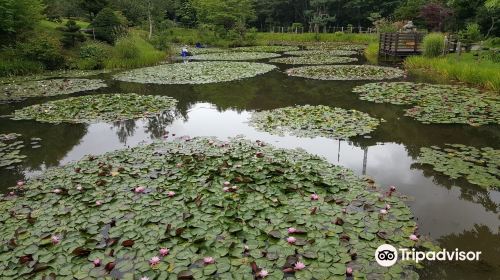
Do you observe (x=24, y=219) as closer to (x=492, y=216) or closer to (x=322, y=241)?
(x=322, y=241)

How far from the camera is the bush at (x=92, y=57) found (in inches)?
757

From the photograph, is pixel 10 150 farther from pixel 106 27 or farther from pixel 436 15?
pixel 436 15

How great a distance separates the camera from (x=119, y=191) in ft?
16.2

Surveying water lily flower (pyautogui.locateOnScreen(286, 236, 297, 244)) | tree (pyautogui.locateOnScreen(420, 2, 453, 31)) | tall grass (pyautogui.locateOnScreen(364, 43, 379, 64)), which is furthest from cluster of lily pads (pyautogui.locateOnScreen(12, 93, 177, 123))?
tree (pyautogui.locateOnScreen(420, 2, 453, 31))

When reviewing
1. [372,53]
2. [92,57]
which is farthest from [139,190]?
[372,53]

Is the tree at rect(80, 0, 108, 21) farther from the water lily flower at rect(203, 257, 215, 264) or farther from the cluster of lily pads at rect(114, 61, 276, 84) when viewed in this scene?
the water lily flower at rect(203, 257, 215, 264)

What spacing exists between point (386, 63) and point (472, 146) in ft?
45.5

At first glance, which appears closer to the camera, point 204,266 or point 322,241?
point 204,266

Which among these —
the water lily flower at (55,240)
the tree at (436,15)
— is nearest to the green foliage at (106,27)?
the water lily flower at (55,240)

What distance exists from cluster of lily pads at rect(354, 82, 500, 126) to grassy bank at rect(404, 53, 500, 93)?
717 mm

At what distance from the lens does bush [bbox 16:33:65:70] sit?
17978 millimetres

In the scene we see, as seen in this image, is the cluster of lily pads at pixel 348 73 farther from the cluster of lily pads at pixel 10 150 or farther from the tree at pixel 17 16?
the tree at pixel 17 16

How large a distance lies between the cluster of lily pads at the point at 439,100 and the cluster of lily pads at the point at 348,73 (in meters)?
2.33

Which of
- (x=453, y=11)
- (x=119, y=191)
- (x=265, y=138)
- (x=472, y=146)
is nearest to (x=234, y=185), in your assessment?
(x=119, y=191)
